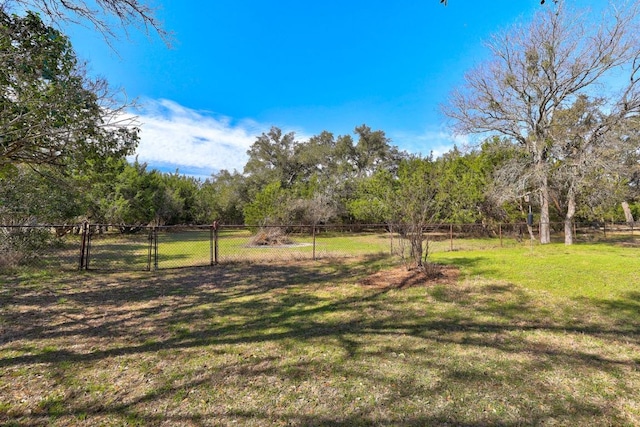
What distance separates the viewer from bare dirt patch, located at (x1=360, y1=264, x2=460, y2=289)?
6914mm

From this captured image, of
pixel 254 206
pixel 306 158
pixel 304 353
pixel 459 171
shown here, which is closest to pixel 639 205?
pixel 459 171

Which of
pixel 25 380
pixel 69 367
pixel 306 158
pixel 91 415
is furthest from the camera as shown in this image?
pixel 306 158

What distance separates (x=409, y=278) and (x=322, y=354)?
4.47 m

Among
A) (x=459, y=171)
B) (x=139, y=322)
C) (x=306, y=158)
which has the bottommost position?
(x=139, y=322)

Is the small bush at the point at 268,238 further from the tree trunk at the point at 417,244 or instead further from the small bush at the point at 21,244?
the tree trunk at the point at 417,244

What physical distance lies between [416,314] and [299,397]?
290cm

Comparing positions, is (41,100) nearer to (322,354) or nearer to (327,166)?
(322,354)

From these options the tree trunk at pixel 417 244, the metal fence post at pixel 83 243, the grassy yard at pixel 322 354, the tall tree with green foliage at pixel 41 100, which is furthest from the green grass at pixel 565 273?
the metal fence post at pixel 83 243

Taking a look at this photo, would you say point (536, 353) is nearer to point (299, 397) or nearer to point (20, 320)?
point (299, 397)

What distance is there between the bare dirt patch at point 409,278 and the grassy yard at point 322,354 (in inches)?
11.1

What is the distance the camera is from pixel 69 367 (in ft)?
10.3

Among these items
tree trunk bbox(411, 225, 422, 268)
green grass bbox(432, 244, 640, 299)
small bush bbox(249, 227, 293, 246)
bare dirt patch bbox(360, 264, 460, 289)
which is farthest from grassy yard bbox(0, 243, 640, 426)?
small bush bbox(249, 227, 293, 246)

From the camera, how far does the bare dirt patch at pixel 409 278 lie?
6914 mm

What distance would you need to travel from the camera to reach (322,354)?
11.4 ft
